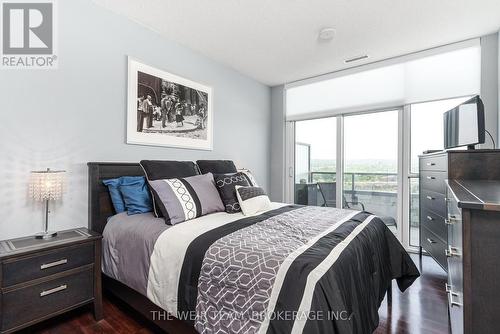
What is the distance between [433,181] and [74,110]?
333 centimetres

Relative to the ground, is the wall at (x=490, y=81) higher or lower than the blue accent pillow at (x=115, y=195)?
higher

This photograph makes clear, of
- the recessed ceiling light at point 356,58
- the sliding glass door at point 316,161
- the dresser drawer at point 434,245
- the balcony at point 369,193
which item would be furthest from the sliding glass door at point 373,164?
the recessed ceiling light at point 356,58

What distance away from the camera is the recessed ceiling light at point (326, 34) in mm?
2541

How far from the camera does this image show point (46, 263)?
1.54 m

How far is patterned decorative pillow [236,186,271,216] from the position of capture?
2127 millimetres

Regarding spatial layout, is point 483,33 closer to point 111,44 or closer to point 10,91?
point 111,44

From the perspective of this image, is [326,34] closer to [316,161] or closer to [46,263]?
[316,161]

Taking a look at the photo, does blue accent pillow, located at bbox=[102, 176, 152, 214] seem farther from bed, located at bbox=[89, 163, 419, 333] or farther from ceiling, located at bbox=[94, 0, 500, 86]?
ceiling, located at bbox=[94, 0, 500, 86]

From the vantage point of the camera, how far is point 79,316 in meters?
1.82

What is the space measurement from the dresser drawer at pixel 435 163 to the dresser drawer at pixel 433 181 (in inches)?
1.7

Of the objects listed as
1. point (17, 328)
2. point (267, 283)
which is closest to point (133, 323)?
point (17, 328)

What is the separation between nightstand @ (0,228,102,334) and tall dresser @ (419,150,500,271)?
278 cm

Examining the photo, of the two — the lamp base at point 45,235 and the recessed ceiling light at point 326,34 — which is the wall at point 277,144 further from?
the lamp base at point 45,235

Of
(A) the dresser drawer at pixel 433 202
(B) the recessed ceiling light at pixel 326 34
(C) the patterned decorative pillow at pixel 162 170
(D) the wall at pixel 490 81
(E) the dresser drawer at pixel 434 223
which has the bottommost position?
(E) the dresser drawer at pixel 434 223
